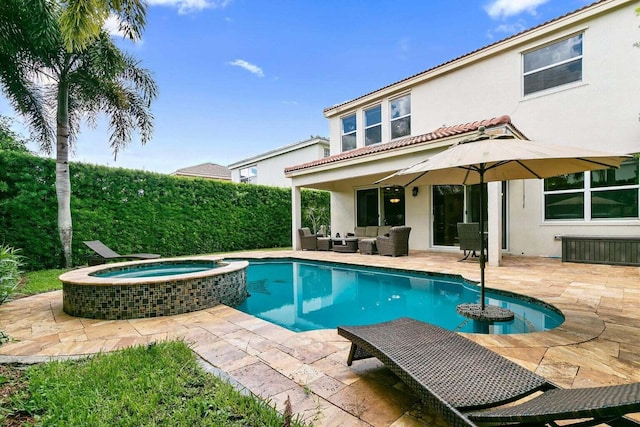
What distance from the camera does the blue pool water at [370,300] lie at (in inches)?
206

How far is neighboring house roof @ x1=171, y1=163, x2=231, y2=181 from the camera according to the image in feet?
94.2

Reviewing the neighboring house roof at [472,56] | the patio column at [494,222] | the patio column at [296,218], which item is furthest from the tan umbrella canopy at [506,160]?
the patio column at [296,218]

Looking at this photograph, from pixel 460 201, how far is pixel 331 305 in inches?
328

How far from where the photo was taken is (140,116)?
1169cm

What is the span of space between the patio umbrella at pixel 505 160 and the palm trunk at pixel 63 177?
34.4 feet

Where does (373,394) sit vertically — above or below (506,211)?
below

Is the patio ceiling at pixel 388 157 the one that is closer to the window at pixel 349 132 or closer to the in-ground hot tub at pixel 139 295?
the window at pixel 349 132

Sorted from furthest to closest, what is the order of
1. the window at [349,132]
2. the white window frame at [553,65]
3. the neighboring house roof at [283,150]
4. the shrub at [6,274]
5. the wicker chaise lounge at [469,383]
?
the neighboring house roof at [283,150] → the window at [349,132] → the white window frame at [553,65] → the shrub at [6,274] → the wicker chaise lounge at [469,383]

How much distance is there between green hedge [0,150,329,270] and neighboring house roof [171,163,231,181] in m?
13.7

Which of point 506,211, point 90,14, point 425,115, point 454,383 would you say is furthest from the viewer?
point 425,115

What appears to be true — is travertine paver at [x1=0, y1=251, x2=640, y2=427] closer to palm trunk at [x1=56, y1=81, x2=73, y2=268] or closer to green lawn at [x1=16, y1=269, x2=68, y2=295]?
green lawn at [x1=16, y1=269, x2=68, y2=295]

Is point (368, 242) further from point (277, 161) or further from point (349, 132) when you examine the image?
point (277, 161)

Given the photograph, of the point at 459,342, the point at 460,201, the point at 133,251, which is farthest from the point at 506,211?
the point at 133,251

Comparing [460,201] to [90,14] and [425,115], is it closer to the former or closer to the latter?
[425,115]
